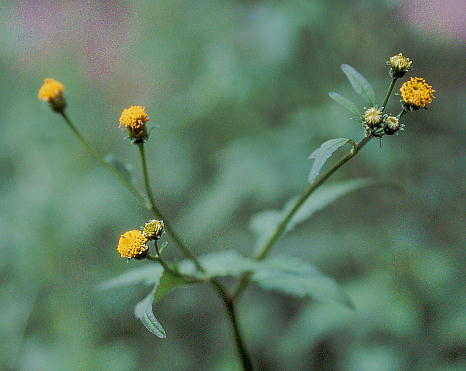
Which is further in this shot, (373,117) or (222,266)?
(222,266)

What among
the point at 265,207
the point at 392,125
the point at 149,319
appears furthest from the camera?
the point at 265,207

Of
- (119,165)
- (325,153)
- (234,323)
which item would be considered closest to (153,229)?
(119,165)

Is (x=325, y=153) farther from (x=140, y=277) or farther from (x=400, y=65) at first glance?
(x=140, y=277)

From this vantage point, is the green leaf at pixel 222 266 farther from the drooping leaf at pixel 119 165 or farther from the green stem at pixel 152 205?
the drooping leaf at pixel 119 165

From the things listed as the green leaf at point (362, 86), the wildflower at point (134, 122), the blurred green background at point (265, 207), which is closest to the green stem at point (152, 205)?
the wildflower at point (134, 122)

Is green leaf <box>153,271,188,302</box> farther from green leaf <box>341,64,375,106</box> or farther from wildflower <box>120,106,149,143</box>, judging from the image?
green leaf <box>341,64,375,106</box>

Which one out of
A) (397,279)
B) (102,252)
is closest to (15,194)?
(102,252)

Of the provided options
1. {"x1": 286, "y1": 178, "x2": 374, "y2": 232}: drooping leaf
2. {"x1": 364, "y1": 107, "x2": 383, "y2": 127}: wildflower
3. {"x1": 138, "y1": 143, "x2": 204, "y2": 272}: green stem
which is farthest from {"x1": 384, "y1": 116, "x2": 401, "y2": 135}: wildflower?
{"x1": 138, "y1": 143, "x2": 204, "y2": 272}: green stem
